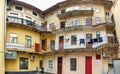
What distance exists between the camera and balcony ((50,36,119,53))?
→ 79.9 ft

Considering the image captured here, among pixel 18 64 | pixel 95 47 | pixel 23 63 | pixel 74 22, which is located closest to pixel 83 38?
pixel 95 47

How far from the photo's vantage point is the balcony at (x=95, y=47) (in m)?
24.4

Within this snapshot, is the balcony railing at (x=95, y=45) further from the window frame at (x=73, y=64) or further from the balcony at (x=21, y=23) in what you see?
the balcony at (x=21, y=23)

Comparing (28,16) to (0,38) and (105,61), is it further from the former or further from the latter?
(105,61)

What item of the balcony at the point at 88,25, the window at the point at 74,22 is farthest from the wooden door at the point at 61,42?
the window at the point at 74,22

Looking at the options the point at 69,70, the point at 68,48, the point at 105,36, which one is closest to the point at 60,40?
the point at 68,48

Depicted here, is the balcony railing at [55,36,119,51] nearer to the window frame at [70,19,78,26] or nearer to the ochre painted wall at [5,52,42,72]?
the window frame at [70,19,78,26]

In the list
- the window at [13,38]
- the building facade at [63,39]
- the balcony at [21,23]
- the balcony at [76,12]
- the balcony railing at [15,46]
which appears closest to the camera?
the balcony railing at [15,46]

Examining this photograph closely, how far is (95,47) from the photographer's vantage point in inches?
1024

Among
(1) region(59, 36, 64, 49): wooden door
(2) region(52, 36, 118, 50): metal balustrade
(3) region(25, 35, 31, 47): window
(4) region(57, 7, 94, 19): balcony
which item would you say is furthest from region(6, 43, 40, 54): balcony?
(4) region(57, 7, 94, 19): balcony

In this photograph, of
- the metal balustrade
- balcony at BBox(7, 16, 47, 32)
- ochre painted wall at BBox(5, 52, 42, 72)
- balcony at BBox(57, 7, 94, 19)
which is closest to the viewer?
the metal balustrade

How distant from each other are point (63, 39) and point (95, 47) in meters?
5.34

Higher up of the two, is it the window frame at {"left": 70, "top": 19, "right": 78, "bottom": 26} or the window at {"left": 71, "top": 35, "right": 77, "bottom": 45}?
the window frame at {"left": 70, "top": 19, "right": 78, "bottom": 26}

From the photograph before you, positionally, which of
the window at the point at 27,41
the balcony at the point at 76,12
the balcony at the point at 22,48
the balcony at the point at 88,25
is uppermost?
the balcony at the point at 76,12
